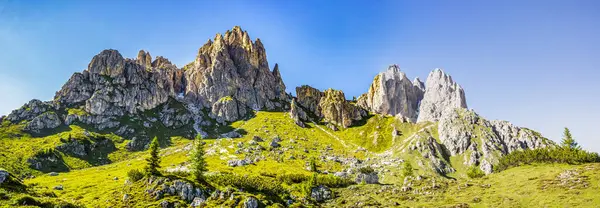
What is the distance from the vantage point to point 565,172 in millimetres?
126625

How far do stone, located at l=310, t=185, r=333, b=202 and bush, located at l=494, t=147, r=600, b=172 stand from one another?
9496 centimetres

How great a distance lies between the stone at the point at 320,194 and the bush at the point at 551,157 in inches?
3738

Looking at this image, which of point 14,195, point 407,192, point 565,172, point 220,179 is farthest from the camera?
point 220,179

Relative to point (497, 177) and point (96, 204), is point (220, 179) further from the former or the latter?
point (497, 177)

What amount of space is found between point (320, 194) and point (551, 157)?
366ft

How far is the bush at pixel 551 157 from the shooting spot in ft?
501

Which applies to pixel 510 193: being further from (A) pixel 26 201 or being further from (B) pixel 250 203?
(A) pixel 26 201

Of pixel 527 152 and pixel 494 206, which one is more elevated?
pixel 527 152

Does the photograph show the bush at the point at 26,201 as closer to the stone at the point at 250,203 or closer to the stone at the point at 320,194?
the stone at the point at 250,203

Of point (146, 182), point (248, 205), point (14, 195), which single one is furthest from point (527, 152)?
point (14, 195)

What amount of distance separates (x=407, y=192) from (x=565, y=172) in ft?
186

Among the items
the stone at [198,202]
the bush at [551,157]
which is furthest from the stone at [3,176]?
the bush at [551,157]

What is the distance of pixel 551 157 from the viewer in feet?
539

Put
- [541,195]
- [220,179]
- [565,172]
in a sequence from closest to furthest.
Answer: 1. [541,195]
2. [565,172]
3. [220,179]
